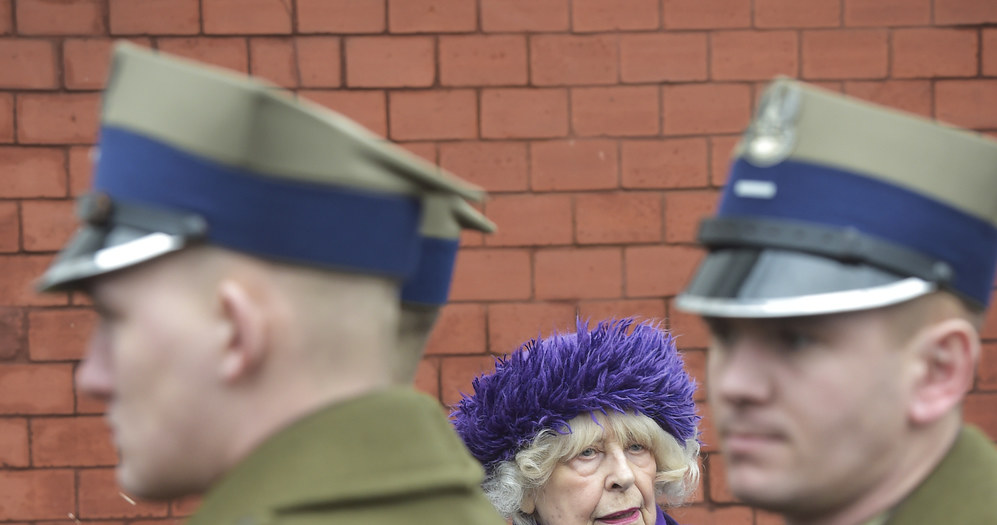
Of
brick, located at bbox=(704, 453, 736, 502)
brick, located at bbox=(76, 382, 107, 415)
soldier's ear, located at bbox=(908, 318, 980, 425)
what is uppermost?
soldier's ear, located at bbox=(908, 318, 980, 425)

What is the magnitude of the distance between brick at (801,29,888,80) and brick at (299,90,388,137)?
1197 mm

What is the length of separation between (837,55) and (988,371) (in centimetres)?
100

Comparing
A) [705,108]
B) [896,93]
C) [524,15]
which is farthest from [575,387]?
[896,93]

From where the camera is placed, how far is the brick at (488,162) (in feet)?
11.1

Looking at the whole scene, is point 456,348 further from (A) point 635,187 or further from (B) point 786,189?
(B) point 786,189

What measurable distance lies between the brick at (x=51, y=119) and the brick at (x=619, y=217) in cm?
138

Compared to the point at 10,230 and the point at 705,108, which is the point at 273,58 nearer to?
the point at 10,230

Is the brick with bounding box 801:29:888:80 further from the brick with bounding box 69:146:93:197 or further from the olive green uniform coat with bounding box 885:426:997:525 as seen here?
the olive green uniform coat with bounding box 885:426:997:525

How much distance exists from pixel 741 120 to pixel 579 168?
480 mm

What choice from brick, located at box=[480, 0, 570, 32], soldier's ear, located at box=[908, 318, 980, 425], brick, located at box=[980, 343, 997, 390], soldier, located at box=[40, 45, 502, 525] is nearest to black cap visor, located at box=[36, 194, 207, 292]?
soldier, located at box=[40, 45, 502, 525]

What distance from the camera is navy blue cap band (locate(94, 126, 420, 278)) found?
1.28m

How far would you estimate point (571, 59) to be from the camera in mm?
3395

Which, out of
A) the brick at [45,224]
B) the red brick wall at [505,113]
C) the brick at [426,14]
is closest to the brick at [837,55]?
the red brick wall at [505,113]

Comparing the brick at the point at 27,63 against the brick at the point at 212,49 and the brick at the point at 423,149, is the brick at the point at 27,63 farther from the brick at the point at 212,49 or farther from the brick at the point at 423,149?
the brick at the point at 423,149
